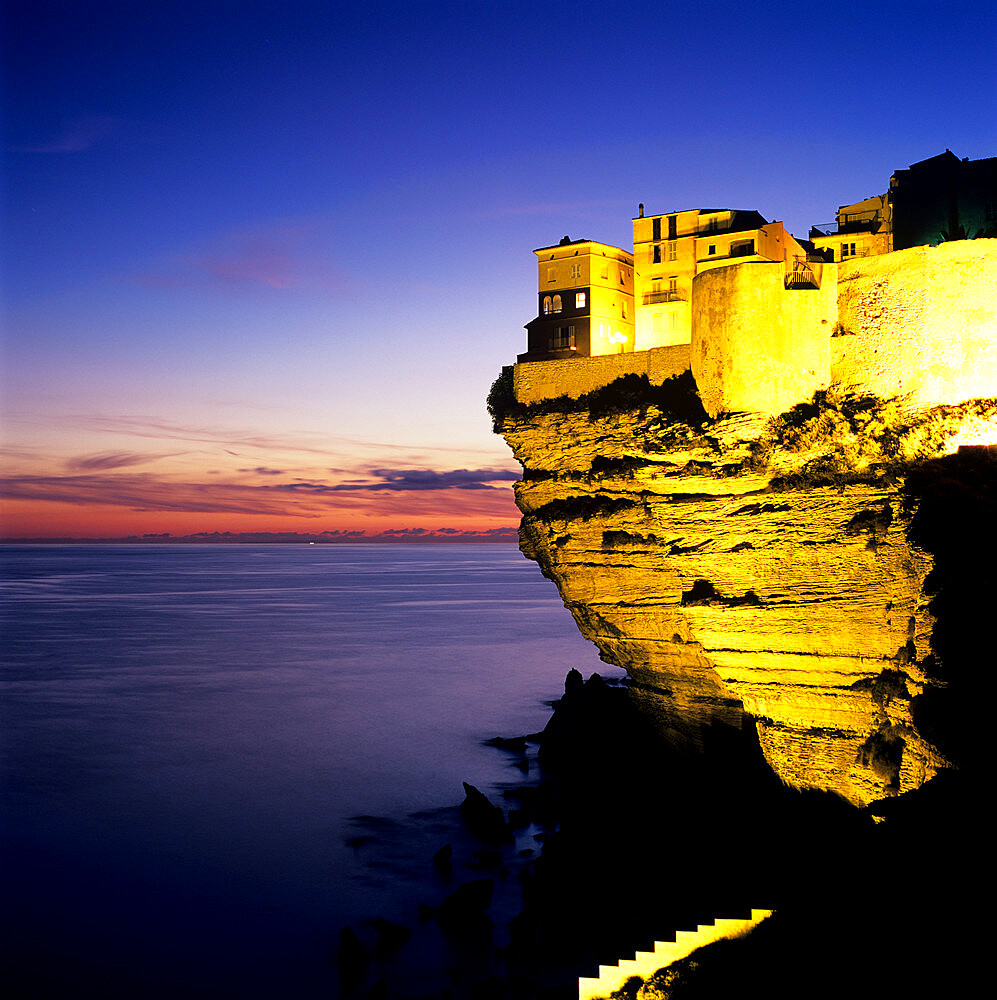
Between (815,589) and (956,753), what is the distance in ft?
12.6

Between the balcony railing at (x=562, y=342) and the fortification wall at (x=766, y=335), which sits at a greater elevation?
the balcony railing at (x=562, y=342)

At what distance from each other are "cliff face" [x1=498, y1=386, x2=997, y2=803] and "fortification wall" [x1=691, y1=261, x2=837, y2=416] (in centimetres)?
49

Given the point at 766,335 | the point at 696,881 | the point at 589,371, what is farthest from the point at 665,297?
Result: the point at 696,881

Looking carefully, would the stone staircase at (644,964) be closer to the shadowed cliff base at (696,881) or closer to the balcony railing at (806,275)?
the shadowed cliff base at (696,881)

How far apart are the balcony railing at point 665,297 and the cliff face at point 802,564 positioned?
Result: 14.4m

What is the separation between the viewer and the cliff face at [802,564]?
17.0 m

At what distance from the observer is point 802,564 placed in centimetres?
1773

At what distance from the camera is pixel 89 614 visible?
8231cm

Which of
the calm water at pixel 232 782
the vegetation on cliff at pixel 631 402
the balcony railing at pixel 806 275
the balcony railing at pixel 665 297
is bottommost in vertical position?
the calm water at pixel 232 782

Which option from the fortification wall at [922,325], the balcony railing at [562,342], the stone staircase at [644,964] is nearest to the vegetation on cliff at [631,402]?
the fortification wall at [922,325]

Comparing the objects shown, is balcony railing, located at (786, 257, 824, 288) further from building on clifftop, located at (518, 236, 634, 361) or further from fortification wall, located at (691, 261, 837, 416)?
building on clifftop, located at (518, 236, 634, 361)

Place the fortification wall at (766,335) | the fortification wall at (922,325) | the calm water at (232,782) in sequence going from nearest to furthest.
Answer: the fortification wall at (922,325)
the fortification wall at (766,335)
the calm water at (232,782)

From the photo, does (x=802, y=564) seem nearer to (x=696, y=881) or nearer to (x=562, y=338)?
(x=696, y=881)

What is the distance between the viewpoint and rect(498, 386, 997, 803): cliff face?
55.9 ft
